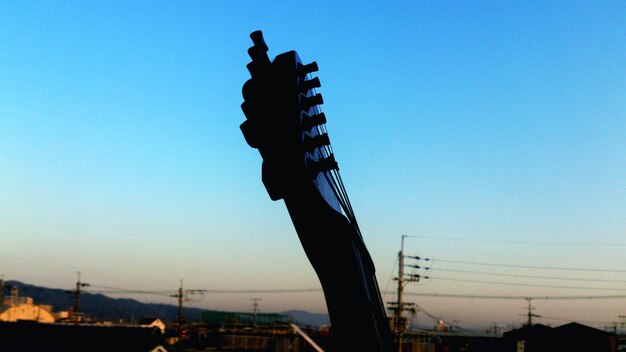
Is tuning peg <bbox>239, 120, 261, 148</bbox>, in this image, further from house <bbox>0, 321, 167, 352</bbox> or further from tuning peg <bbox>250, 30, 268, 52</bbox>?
house <bbox>0, 321, 167, 352</bbox>

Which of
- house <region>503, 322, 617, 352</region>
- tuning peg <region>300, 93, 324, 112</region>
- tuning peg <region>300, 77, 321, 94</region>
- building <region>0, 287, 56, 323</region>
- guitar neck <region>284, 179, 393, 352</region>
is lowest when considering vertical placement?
building <region>0, 287, 56, 323</region>

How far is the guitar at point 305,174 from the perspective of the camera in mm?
4074

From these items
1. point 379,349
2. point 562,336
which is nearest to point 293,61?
point 379,349

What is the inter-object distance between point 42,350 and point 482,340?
171 feet

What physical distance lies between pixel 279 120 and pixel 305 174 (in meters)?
0.57

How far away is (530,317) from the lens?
334ft

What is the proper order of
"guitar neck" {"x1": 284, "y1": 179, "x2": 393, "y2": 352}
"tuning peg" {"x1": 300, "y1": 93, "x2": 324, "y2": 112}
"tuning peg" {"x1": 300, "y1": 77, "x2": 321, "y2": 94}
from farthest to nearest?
"guitar neck" {"x1": 284, "y1": 179, "x2": 393, "y2": 352}, "tuning peg" {"x1": 300, "y1": 77, "x2": 321, "y2": 94}, "tuning peg" {"x1": 300, "y1": 93, "x2": 324, "y2": 112}

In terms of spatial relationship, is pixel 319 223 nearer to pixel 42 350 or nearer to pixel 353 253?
pixel 353 253

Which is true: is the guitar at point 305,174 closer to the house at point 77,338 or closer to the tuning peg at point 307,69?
the tuning peg at point 307,69

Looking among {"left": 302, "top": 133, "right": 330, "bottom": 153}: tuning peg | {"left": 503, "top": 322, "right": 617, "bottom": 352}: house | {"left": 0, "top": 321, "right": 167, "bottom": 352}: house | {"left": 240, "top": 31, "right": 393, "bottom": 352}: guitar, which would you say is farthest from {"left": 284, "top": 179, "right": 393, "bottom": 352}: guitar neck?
{"left": 503, "top": 322, "right": 617, "bottom": 352}: house

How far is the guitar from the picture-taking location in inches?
160

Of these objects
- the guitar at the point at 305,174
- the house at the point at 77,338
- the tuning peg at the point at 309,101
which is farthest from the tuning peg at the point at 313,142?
the house at the point at 77,338

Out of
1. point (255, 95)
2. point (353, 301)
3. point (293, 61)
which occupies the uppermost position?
point (293, 61)

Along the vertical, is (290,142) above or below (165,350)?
above
